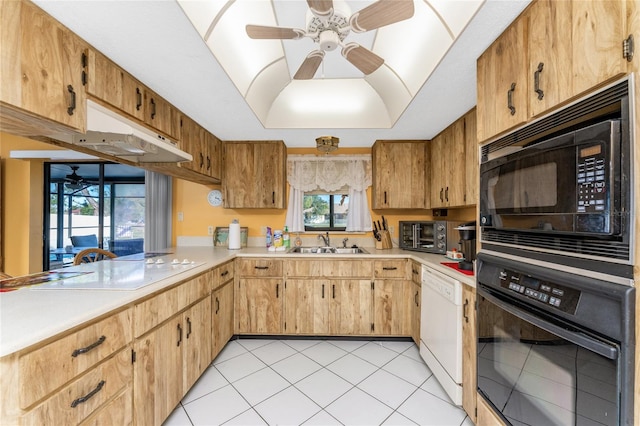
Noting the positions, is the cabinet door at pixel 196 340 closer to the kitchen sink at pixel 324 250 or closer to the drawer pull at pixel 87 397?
the drawer pull at pixel 87 397

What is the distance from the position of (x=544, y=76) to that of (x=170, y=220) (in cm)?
367

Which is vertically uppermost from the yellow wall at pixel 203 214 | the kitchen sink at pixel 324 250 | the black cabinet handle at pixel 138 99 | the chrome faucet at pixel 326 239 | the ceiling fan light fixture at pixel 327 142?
the black cabinet handle at pixel 138 99

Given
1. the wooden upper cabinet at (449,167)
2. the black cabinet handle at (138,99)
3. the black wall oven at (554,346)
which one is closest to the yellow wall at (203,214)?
the black cabinet handle at (138,99)

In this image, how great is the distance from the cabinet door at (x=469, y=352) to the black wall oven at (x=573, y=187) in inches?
18.0

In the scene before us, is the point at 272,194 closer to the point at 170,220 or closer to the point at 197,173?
the point at 197,173

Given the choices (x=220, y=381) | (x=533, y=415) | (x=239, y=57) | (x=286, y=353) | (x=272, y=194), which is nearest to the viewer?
(x=533, y=415)

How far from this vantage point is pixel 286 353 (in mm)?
2305

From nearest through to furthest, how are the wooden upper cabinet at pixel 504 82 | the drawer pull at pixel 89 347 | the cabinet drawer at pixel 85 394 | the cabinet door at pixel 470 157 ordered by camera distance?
the cabinet drawer at pixel 85 394 → the drawer pull at pixel 89 347 → the wooden upper cabinet at pixel 504 82 → the cabinet door at pixel 470 157

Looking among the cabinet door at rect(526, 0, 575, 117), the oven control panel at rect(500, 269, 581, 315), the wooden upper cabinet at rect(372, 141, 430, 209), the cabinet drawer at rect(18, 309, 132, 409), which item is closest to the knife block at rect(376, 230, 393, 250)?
the wooden upper cabinet at rect(372, 141, 430, 209)

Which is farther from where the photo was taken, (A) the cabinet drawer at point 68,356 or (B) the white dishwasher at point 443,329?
(B) the white dishwasher at point 443,329

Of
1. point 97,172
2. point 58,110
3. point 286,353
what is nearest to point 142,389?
point 286,353

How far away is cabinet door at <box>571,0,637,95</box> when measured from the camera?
748 mm

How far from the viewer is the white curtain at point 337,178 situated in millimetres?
3156

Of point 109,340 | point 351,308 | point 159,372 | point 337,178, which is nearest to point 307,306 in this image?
point 351,308
